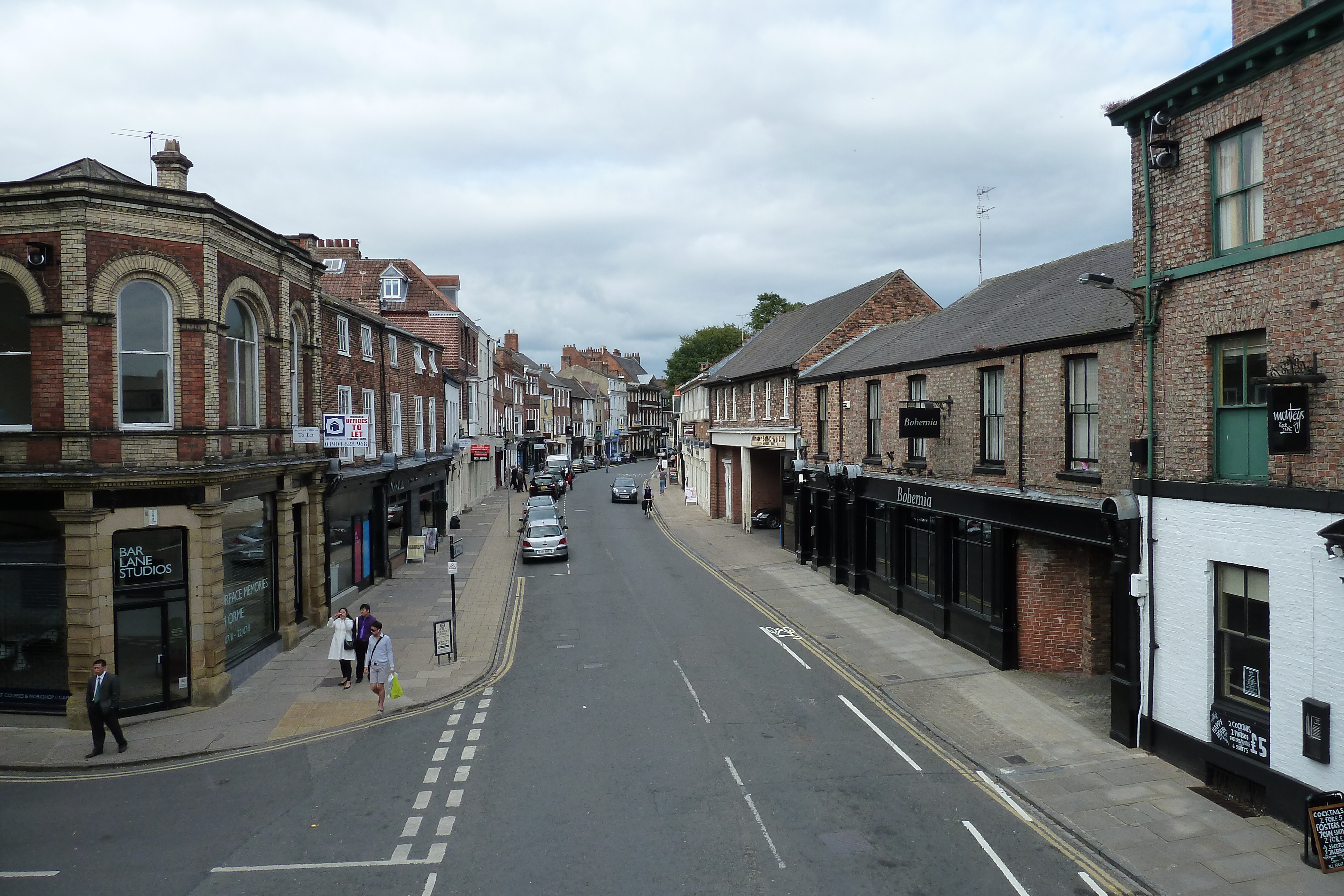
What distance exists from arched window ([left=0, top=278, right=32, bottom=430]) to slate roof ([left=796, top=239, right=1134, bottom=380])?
1858 cm

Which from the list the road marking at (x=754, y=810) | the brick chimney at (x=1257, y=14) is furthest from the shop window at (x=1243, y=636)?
the brick chimney at (x=1257, y=14)

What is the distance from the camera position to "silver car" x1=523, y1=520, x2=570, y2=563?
30.5m

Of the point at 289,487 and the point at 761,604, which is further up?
the point at 289,487

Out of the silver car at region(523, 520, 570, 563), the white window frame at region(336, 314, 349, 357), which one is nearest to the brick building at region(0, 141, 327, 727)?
the white window frame at region(336, 314, 349, 357)

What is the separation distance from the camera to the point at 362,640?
1645 centimetres

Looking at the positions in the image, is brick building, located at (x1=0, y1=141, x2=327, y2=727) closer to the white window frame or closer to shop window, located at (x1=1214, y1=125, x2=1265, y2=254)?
the white window frame

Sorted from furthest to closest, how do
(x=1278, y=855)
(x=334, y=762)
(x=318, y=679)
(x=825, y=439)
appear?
(x=825, y=439) < (x=318, y=679) < (x=334, y=762) < (x=1278, y=855)

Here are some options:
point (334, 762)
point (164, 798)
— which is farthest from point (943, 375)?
point (164, 798)

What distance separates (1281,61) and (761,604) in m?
17.0

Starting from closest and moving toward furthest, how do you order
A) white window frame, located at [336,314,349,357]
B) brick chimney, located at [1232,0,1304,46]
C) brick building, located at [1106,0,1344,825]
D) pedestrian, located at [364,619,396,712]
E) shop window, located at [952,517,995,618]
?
brick building, located at [1106,0,1344,825] → brick chimney, located at [1232,0,1304,46] → pedestrian, located at [364,619,396,712] → shop window, located at [952,517,995,618] → white window frame, located at [336,314,349,357]

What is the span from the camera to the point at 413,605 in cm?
2352

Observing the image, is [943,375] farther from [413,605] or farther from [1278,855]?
[413,605]

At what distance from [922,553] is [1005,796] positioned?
33.5ft

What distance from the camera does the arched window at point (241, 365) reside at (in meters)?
16.6
